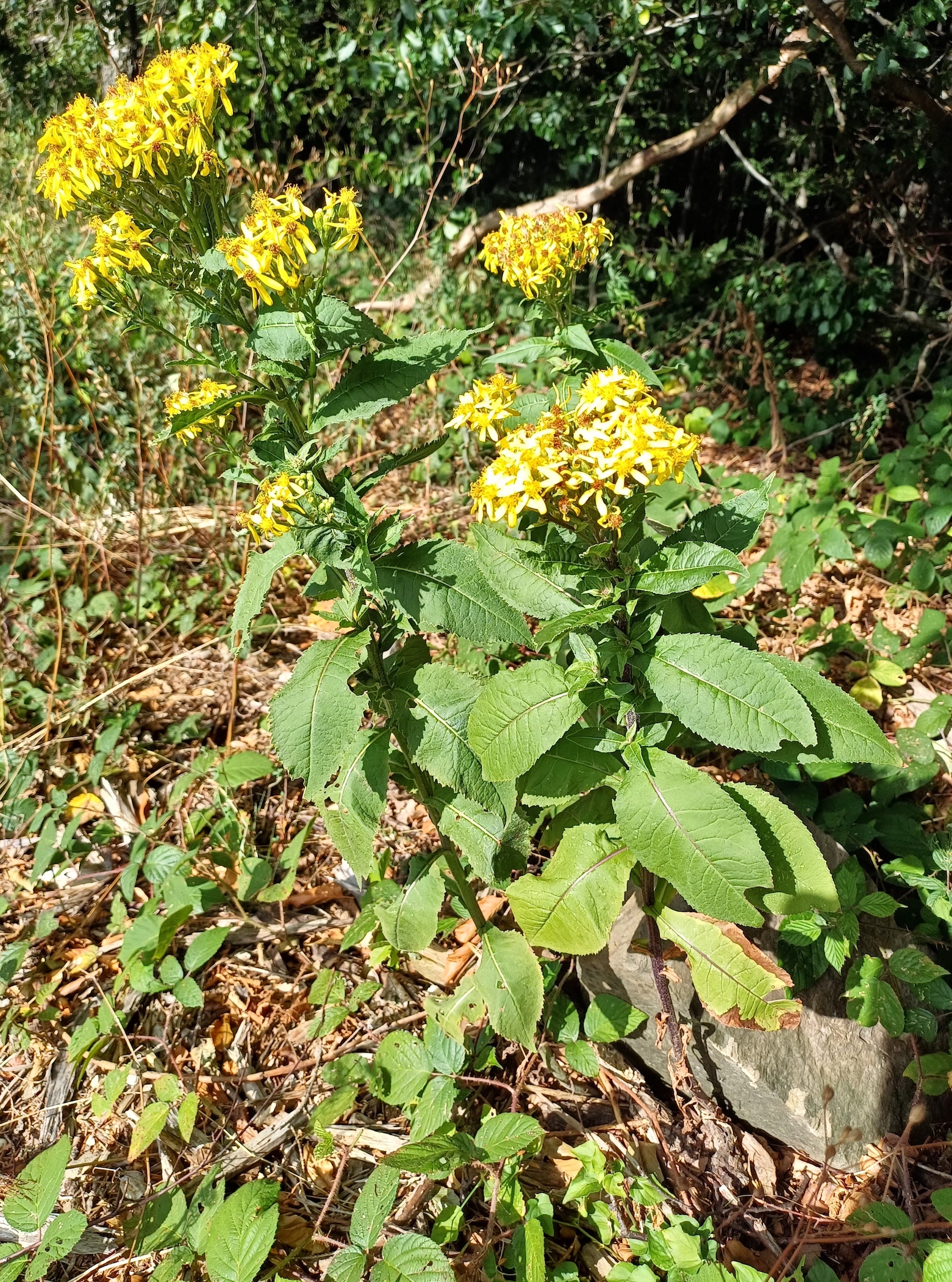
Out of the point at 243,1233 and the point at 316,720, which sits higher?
the point at 316,720

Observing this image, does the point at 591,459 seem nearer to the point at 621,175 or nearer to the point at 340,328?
the point at 340,328

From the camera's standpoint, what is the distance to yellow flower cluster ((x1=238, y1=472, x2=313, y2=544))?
1.66 m

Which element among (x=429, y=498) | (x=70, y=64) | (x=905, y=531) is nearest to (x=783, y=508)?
(x=905, y=531)

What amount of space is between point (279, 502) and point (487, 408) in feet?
1.72

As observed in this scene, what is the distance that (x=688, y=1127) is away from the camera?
215cm

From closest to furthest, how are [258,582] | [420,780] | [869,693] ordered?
1. [258,582]
2. [420,780]
3. [869,693]

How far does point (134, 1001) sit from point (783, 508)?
11.3 ft

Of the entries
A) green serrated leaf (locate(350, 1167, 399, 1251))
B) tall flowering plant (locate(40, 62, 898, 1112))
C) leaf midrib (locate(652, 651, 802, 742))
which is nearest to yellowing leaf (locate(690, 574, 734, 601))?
tall flowering plant (locate(40, 62, 898, 1112))

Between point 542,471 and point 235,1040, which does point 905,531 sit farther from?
point 235,1040

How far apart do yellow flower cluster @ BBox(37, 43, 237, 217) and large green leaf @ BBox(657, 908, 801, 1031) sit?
197cm

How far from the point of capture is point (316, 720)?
1712mm

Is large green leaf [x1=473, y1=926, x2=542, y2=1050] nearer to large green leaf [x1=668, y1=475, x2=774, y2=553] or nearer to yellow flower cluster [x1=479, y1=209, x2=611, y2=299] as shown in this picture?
large green leaf [x1=668, y1=475, x2=774, y2=553]

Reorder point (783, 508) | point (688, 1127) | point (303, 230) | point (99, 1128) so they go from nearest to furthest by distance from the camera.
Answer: point (303, 230)
point (688, 1127)
point (99, 1128)
point (783, 508)

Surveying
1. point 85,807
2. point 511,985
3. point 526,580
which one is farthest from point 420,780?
point 85,807
